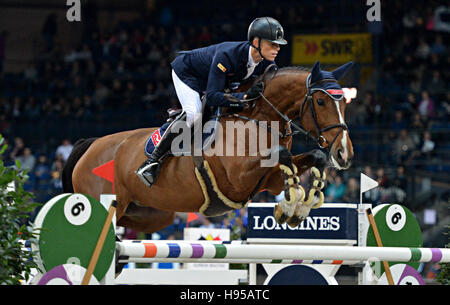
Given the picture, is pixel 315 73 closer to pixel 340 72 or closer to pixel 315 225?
pixel 340 72

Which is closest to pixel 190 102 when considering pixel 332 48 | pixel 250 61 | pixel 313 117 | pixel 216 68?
pixel 216 68

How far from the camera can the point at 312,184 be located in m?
4.39

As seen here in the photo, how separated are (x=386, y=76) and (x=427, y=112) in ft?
6.81

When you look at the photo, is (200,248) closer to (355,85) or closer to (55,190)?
(55,190)

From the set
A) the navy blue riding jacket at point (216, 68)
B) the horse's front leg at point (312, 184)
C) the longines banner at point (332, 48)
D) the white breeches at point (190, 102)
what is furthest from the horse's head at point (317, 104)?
the longines banner at point (332, 48)

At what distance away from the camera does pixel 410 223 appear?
A: 14.7 feet

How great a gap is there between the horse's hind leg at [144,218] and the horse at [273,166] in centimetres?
12

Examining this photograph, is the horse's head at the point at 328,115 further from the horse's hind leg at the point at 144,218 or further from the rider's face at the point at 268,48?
the horse's hind leg at the point at 144,218

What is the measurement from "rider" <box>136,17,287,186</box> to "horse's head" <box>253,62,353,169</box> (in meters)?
0.14

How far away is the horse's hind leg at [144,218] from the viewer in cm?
562

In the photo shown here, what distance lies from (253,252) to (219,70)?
1484mm

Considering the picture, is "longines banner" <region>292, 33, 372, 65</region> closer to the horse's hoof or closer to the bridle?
the bridle
